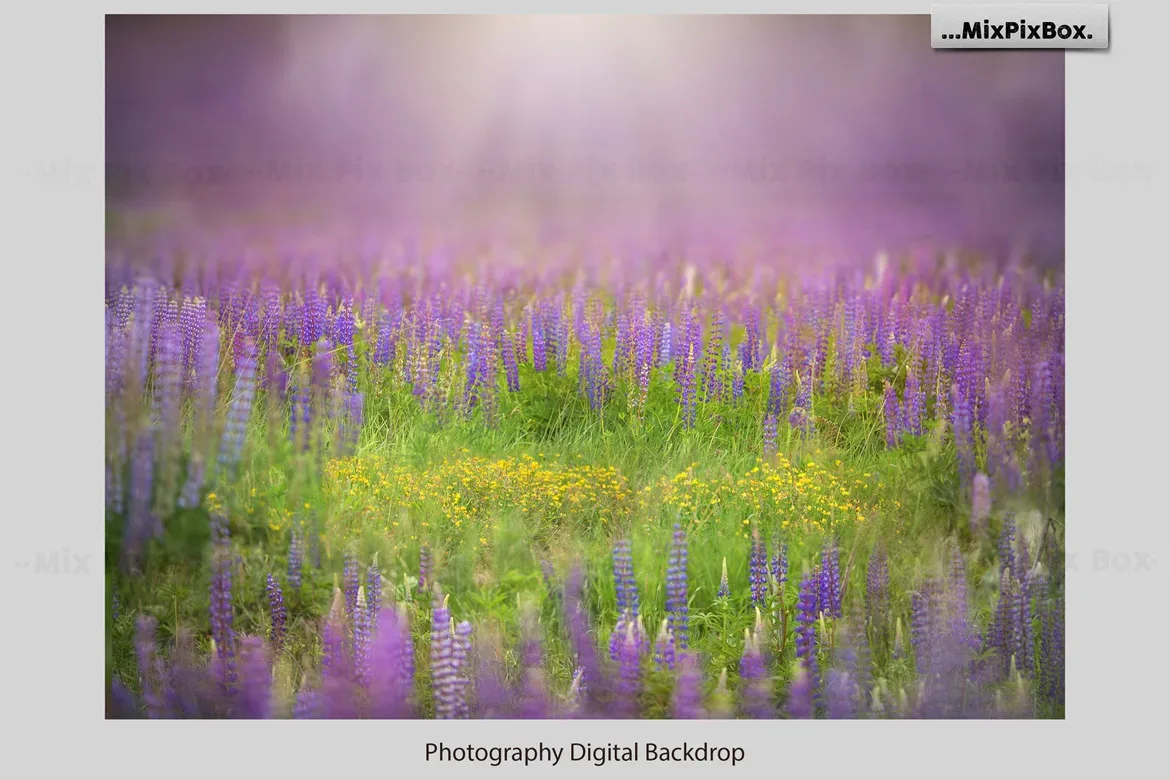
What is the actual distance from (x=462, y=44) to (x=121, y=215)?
1.91m

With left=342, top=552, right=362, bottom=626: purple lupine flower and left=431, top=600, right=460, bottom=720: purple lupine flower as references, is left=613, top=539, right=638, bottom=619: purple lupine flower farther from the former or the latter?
left=342, top=552, right=362, bottom=626: purple lupine flower

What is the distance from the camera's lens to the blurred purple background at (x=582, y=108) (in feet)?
19.5

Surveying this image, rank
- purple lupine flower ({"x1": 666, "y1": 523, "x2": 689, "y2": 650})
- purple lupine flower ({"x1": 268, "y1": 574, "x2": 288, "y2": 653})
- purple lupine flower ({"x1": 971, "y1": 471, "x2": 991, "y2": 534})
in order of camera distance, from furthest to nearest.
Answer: purple lupine flower ({"x1": 971, "y1": 471, "x2": 991, "y2": 534}) → purple lupine flower ({"x1": 268, "y1": 574, "x2": 288, "y2": 653}) → purple lupine flower ({"x1": 666, "y1": 523, "x2": 689, "y2": 650})

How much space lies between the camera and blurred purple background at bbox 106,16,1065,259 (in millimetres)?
5945

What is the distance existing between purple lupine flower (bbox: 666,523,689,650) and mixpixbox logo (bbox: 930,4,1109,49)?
2.81m

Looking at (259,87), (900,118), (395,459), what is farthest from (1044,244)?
(259,87)

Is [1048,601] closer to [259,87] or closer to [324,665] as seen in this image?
[324,665]

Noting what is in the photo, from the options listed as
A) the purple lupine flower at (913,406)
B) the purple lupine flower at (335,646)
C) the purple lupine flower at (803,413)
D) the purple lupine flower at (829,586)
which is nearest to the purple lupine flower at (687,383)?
the purple lupine flower at (803,413)

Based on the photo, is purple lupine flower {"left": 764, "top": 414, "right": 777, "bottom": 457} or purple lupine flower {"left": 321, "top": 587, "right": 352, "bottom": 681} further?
purple lupine flower {"left": 764, "top": 414, "right": 777, "bottom": 457}

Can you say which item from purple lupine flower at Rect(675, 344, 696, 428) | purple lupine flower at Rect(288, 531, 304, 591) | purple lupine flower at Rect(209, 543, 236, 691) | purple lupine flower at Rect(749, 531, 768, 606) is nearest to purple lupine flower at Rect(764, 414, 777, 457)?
purple lupine flower at Rect(675, 344, 696, 428)

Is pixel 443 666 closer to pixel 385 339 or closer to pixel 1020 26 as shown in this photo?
pixel 385 339

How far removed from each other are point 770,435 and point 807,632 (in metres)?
1.01

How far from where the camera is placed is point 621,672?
19.0 feet

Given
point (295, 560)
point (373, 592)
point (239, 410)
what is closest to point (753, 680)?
point (373, 592)
